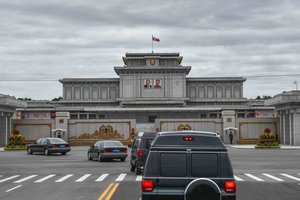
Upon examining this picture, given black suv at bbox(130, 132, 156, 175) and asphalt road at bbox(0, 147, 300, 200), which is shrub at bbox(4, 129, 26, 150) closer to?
asphalt road at bbox(0, 147, 300, 200)

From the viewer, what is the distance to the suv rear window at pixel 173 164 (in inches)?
387

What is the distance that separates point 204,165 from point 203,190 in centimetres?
69

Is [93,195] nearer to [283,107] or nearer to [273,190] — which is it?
[273,190]

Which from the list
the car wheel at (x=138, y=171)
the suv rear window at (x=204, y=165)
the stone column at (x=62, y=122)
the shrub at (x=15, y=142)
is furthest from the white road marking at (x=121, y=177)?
the stone column at (x=62, y=122)

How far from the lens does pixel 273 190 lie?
18.3 meters

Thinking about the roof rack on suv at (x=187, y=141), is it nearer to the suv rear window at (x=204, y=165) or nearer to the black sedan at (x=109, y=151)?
the suv rear window at (x=204, y=165)

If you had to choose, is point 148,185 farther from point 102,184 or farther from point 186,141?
point 102,184

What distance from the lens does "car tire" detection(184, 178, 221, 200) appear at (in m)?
9.29

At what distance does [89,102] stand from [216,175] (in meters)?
111

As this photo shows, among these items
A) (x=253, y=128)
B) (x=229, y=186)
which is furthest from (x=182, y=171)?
(x=253, y=128)

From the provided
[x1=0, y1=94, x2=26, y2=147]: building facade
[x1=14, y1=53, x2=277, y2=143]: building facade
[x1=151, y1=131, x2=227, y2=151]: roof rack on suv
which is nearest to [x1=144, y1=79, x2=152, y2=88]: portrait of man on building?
[x1=14, y1=53, x2=277, y2=143]: building facade

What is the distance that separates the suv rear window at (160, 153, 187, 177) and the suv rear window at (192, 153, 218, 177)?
191mm

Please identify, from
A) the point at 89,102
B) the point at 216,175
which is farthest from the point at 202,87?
the point at 216,175

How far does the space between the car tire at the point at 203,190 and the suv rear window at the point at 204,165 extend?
0.44 meters
